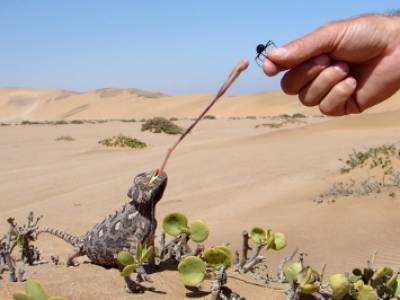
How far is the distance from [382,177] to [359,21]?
603 cm

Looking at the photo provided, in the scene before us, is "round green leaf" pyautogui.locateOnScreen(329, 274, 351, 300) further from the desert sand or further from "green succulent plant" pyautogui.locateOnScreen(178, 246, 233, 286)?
"green succulent plant" pyautogui.locateOnScreen(178, 246, 233, 286)

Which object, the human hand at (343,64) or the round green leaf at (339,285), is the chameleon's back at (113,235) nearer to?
the round green leaf at (339,285)

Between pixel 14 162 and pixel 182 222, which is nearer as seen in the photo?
pixel 182 222

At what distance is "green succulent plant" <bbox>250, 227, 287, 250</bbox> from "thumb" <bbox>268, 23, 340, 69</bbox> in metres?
1.20

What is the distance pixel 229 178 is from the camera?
1015cm

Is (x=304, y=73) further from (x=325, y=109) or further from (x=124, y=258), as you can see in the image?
(x=124, y=258)

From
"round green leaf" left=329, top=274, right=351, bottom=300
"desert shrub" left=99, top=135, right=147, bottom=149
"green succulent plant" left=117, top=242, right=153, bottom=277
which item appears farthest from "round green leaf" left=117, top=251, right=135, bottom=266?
"desert shrub" left=99, top=135, right=147, bottom=149

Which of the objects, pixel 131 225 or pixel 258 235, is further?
pixel 258 235

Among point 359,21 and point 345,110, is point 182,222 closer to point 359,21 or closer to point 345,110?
point 345,110

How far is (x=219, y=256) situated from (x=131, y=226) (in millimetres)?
564

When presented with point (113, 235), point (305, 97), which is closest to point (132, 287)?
point (113, 235)

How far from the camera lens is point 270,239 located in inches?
118

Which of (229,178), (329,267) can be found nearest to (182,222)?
(329,267)

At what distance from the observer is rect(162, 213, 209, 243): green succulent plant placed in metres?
2.88
